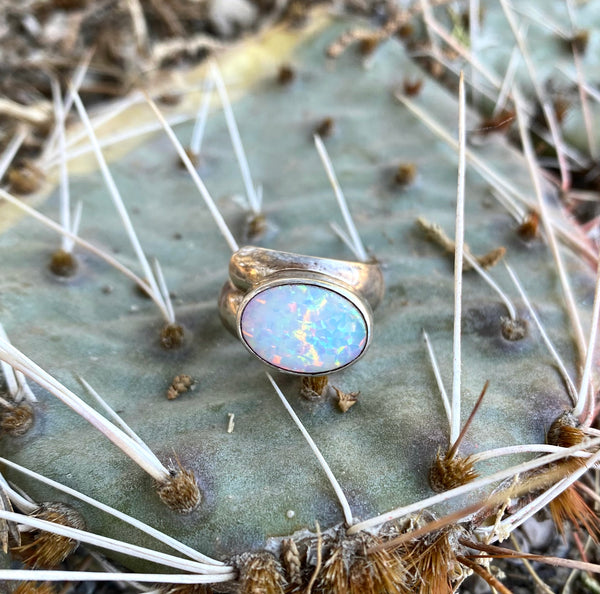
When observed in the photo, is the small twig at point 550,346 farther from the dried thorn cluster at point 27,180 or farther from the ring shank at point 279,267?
the dried thorn cluster at point 27,180

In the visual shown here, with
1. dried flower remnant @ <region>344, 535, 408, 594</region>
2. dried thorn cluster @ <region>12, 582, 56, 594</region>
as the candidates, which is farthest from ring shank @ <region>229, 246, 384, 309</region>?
dried thorn cluster @ <region>12, 582, 56, 594</region>

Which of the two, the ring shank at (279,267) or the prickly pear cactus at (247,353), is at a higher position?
the ring shank at (279,267)

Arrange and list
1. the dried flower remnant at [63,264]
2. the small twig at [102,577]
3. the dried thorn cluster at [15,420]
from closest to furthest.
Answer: the small twig at [102,577]
the dried thorn cluster at [15,420]
the dried flower remnant at [63,264]

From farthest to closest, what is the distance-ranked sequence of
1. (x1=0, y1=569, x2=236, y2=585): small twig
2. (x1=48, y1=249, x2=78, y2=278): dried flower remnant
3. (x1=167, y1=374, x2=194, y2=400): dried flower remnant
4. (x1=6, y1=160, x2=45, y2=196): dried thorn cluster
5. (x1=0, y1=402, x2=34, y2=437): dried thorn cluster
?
(x1=6, y1=160, x2=45, y2=196): dried thorn cluster → (x1=48, y1=249, x2=78, y2=278): dried flower remnant → (x1=167, y1=374, x2=194, y2=400): dried flower remnant → (x1=0, y1=402, x2=34, y2=437): dried thorn cluster → (x1=0, y1=569, x2=236, y2=585): small twig

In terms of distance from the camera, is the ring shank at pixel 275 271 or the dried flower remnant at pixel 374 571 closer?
the dried flower remnant at pixel 374 571

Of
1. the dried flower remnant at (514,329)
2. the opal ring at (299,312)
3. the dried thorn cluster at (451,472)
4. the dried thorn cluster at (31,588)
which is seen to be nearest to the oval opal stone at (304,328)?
the opal ring at (299,312)

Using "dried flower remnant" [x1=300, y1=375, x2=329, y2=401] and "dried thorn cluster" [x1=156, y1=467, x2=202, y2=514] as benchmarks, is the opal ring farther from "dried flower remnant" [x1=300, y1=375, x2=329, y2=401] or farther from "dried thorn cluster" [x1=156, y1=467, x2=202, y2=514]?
"dried thorn cluster" [x1=156, y1=467, x2=202, y2=514]
